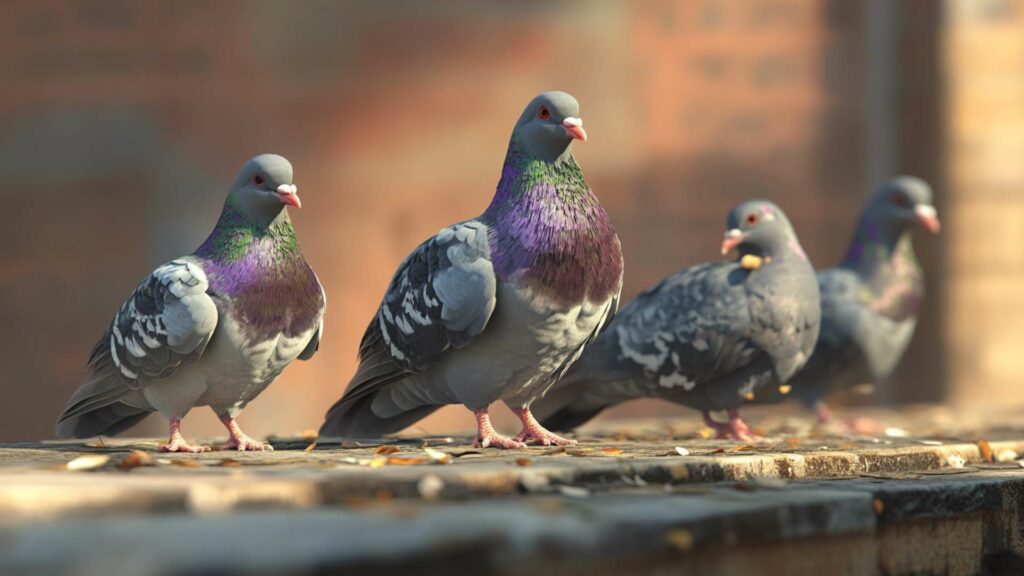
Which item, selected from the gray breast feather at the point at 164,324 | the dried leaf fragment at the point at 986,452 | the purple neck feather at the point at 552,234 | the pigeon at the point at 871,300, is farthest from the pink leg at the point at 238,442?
the pigeon at the point at 871,300

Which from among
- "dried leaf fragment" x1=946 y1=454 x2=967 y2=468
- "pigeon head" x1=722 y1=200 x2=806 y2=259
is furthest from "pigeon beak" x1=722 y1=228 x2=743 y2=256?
"dried leaf fragment" x1=946 y1=454 x2=967 y2=468

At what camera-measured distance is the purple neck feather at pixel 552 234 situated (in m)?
5.00

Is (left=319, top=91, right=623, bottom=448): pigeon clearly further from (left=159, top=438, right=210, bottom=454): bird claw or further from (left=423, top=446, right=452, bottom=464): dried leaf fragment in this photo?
(left=159, top=438, right=210, bottom=454): bird claw

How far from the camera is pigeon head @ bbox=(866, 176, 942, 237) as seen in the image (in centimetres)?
779

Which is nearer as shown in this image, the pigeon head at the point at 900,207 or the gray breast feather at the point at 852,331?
the gray breast feather at the point at 852,331

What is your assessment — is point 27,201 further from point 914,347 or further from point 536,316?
point 914,347

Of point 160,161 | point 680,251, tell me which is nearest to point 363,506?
point 160,161

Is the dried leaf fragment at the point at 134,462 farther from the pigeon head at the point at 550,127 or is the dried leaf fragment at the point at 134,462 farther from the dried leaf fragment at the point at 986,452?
the dried leaf fragment at the point at 986,452

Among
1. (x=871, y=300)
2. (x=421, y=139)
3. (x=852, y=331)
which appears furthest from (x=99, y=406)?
(x=421, y=139)

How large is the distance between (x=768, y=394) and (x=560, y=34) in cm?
514

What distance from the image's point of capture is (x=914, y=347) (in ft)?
39.4

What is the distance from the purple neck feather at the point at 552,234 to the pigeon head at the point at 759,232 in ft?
4.29

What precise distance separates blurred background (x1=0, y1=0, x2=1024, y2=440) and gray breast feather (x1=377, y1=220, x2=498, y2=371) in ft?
15.6

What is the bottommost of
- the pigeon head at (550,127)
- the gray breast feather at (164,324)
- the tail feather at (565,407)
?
the tail feather at (565,407)
